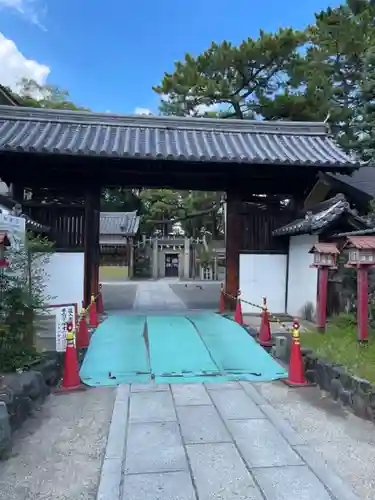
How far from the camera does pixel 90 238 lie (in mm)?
9188

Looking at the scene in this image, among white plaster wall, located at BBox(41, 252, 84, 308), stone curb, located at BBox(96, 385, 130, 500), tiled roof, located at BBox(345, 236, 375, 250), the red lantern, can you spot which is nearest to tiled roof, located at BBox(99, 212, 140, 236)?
white plaster wall, located at BBox(41, 252, 84, 308)

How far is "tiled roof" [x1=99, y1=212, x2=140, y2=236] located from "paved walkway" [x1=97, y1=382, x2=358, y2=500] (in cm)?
2610

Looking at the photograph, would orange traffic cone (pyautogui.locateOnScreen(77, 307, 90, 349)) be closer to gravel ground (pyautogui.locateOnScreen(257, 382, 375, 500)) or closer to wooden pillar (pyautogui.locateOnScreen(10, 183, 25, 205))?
gravel ground (pyautogui.locateOnScreen(257, 382, 375, 500))

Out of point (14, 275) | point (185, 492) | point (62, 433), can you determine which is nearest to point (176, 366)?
point (62, 433)

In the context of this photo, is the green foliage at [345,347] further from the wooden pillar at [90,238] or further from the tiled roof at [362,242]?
the wooden pillar at [90,238]

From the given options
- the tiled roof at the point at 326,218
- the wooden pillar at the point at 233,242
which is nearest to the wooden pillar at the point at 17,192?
the wooden pillar at the point at 233,242

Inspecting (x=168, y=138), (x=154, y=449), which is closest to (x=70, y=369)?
(x=154, y=449)

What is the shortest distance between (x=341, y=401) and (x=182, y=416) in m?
1.88

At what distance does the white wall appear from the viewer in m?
9.73

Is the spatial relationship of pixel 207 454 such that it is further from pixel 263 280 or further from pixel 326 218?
pixel 263 280

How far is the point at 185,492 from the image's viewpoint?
2.85 m

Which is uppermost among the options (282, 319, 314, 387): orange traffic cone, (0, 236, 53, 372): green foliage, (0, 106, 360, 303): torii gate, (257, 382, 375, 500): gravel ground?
(0, 106, 360, 303): torii gate

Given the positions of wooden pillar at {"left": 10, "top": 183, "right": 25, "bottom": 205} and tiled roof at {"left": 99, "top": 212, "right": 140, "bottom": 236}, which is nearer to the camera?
wooden pillar at {"left": 10, "top": 183, "right": 25, "bottom": 205}

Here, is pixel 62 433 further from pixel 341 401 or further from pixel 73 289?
pixel 73 289
